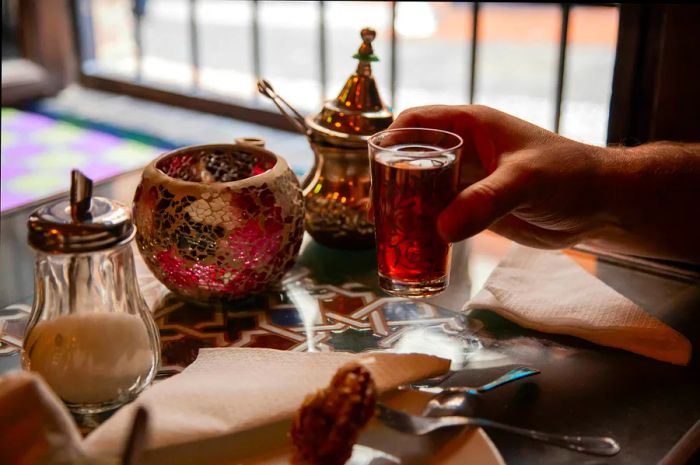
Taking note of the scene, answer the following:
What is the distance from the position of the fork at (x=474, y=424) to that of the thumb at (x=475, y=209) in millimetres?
206

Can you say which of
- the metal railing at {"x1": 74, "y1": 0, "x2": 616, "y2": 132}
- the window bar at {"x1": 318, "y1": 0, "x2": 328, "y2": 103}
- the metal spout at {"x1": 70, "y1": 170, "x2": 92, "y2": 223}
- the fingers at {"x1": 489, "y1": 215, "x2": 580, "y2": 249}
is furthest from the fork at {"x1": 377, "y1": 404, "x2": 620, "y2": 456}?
the window bar at {"x1": 318, "y1": 0, "x2": 328, "y2": 103}

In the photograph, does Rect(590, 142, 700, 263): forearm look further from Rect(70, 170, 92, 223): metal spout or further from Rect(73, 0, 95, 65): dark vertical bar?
Rect(73, 0, 95, 65): dark vertical bar

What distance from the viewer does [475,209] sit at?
85 centimetres

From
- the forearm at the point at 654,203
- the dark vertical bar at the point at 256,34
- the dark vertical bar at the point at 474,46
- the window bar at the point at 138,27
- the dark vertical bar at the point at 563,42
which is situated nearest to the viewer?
the forearm at the point at 654,203

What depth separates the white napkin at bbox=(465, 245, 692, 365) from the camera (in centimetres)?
92

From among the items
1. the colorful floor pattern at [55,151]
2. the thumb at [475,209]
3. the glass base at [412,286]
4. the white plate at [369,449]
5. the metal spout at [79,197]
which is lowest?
the colorful floor pattern at [55,151]

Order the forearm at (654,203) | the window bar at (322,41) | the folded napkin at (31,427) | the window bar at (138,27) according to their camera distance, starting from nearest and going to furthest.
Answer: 1. the folded napkin at (31,427)
2. the forearm at (654,203)
3. the window bar at (322,41)
4. the window bar at (138,27)

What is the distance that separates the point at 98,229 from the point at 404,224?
0.33 m

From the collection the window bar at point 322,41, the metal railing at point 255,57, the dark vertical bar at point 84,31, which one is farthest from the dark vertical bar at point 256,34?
the dark vertical bar at point 84,31

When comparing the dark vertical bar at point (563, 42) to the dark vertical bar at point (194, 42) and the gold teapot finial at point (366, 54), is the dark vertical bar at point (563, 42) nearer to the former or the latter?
the gold teapot finial at point (366, 54)

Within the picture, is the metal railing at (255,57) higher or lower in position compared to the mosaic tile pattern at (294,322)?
higher

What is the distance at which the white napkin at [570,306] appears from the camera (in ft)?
3.03

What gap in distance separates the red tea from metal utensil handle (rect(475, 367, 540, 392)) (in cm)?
15

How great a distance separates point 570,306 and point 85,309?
1.85ft
